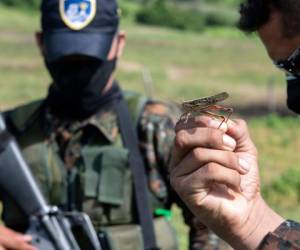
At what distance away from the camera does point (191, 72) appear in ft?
109

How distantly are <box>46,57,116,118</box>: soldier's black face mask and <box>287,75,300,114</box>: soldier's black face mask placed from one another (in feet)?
4.86

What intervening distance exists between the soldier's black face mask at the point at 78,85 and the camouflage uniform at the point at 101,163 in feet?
0.15

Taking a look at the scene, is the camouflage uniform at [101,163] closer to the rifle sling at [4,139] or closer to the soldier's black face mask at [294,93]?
the rifle sling at [4,139]

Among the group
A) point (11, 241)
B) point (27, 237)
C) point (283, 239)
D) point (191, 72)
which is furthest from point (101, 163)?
point (191, 72)

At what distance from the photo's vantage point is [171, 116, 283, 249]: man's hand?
208 centimetres

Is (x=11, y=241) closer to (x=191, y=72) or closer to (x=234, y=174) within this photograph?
(x=234, y=174)

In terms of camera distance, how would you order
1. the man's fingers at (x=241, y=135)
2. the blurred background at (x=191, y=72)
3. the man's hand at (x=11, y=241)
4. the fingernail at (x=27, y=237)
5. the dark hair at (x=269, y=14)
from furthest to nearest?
the blurred background at (x=191, y=72), the fingernail at (x=27, y=237), the man's hand at (x=11, y=241), the dark hair at (x=269, y=14), the man's fingers at (x=241, y=135)

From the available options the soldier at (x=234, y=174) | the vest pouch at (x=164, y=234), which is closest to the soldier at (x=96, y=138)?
the vest pouch at (x=164, y=234)

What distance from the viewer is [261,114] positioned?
25094 millimetres

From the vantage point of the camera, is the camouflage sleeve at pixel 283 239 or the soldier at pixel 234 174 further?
the camouflage sleeve at pixel 283 239

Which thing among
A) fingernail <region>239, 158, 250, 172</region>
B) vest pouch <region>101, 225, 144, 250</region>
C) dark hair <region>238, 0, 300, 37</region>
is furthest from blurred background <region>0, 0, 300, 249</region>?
fingernail <region>239, 158, 250, 172</region>

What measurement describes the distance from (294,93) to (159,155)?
1.32m

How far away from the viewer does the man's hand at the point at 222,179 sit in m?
2.08

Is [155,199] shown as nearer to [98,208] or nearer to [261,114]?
[98,208]
